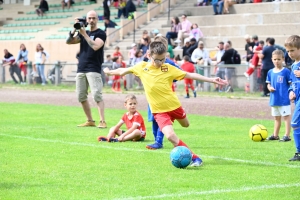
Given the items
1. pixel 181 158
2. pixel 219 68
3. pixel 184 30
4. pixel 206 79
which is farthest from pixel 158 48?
pixel 184 30

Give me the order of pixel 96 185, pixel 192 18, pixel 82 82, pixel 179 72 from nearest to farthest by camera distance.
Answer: pixel 96 185 → pixel 179 72 → pixel 82 82 → pixel 192 18

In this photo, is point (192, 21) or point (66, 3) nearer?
point (192, 21)

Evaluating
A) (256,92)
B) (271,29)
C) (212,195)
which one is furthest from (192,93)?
(212,195)

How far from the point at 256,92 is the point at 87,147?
52.0ft

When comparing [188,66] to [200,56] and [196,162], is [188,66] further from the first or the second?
[196,162]

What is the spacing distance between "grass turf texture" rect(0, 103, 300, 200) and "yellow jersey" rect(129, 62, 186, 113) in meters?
0.78

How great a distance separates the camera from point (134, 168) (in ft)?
30.8

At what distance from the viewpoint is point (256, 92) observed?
1046 inches

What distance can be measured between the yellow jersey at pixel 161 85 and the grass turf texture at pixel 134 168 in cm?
78

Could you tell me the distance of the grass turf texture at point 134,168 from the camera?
7.72 meters

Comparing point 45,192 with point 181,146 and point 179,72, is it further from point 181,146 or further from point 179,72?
point 179,72

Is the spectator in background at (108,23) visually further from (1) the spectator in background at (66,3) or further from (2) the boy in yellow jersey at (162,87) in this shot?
(2) the boy in yellow jersey at (162,87)

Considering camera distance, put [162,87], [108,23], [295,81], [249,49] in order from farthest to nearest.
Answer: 1. [108,23]
2. [249,49]
3. [162,87]
4. [295,81]

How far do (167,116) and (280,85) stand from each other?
3521 millimetres
